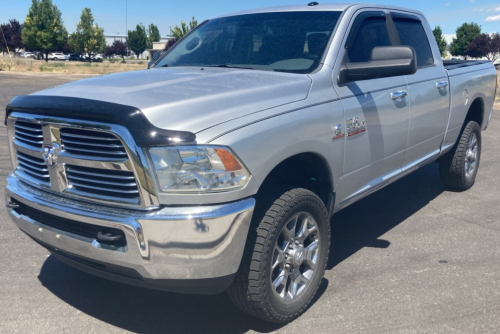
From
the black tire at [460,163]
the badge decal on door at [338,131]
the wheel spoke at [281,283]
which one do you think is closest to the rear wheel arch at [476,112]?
the black tire at [460,163]

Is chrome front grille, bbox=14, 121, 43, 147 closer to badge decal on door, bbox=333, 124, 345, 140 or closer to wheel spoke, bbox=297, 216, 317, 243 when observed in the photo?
wheel spoke, bbox=297, 216, 317, 243

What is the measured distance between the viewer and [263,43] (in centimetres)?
406

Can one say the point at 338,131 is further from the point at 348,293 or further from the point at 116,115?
the point at 116,115

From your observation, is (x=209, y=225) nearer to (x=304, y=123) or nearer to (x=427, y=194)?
(x=304, y=123)

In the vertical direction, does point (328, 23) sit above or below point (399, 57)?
above

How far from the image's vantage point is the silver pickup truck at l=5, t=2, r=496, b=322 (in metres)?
2.57

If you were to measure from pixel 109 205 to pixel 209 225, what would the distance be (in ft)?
1.89

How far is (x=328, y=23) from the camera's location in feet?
13.0

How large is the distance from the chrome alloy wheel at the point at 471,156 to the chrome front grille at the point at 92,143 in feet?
15.2

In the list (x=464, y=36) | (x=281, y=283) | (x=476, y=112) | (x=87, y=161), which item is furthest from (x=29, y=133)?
(x=464, y=36)

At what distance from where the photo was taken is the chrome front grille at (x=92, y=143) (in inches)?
104

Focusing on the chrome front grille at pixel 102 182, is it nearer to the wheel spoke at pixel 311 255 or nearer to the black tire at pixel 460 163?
the wheel spoke at pixel 311 255

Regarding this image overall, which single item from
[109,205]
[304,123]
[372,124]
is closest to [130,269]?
[109,205]

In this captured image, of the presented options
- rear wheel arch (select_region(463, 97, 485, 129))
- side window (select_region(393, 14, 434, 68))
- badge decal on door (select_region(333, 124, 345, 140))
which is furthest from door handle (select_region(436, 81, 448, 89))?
badge decal on door (select_region(333, 124, 345, 140))
